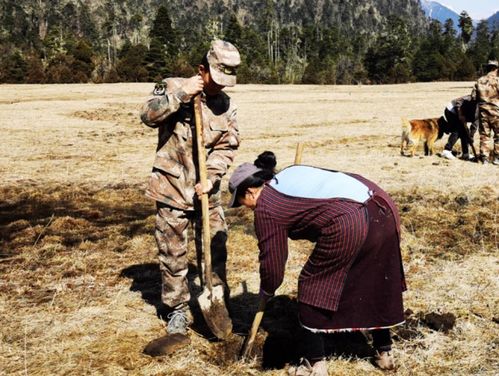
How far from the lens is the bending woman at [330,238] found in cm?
311

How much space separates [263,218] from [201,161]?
0.94 meters

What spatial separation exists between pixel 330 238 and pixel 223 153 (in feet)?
4.80

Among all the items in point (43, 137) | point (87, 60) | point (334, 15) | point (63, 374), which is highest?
point (334, 15)

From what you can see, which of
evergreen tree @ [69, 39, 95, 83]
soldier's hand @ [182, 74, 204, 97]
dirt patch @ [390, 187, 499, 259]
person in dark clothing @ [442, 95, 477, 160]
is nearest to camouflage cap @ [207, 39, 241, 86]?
soldier's hand @ [182, 74, 204, 97]

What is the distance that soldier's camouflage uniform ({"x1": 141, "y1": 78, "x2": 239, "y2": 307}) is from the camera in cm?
400

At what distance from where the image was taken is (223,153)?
424cm

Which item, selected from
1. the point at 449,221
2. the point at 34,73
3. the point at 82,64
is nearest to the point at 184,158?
the point at 449,221

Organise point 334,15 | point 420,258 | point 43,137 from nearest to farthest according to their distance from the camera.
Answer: point 420,258 → point 43,137 → point 334,15

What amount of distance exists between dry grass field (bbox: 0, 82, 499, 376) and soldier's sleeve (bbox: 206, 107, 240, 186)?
140cm

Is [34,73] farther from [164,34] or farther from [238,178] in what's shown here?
[238,178]

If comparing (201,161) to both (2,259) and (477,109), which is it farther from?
(477,109)

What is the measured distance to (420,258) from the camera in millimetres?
5941

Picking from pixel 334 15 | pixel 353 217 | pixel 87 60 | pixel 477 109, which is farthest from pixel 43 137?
pixel 334 15

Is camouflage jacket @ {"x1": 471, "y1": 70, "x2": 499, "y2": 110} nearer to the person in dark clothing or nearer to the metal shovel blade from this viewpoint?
the person in dark clothing
